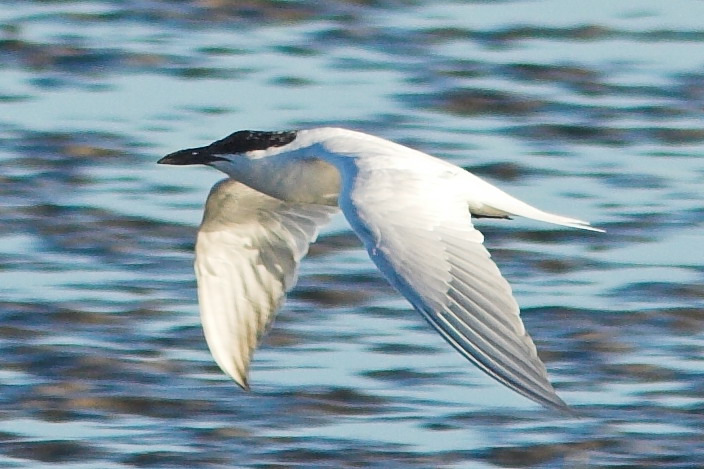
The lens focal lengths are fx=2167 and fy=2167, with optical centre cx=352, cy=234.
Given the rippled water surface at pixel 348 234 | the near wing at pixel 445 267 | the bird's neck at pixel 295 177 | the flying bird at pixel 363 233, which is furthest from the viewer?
the rippled water surface at pixel 348 234

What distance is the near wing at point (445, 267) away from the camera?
608 centimetres

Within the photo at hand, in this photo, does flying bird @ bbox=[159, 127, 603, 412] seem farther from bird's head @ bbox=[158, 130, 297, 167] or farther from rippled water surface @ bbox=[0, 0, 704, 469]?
rippled water surface @ bbox=[0, 0, 704, 469]

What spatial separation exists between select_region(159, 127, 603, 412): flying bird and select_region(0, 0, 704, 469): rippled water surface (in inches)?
18.9

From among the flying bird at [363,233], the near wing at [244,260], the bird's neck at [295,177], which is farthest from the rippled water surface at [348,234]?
the bird's neck at [295,177]

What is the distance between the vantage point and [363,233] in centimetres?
661

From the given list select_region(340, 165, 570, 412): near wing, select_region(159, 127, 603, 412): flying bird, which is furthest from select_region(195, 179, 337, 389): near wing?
select_region(340, 165, 570, 412): near wing

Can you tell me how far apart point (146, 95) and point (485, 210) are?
226 inches

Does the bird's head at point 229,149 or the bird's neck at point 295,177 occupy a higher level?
the bird's head at point 229,149

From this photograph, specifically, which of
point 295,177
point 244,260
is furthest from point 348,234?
point 295,177

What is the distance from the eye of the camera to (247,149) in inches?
314

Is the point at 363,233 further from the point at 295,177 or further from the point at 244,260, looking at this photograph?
the point at 244,260

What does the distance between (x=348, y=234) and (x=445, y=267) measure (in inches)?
154

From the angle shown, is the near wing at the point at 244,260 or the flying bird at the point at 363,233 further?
the near wing at the point at 244,260

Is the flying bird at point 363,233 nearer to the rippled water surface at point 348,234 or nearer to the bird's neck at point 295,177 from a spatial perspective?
the bird's neck at point 295,177
